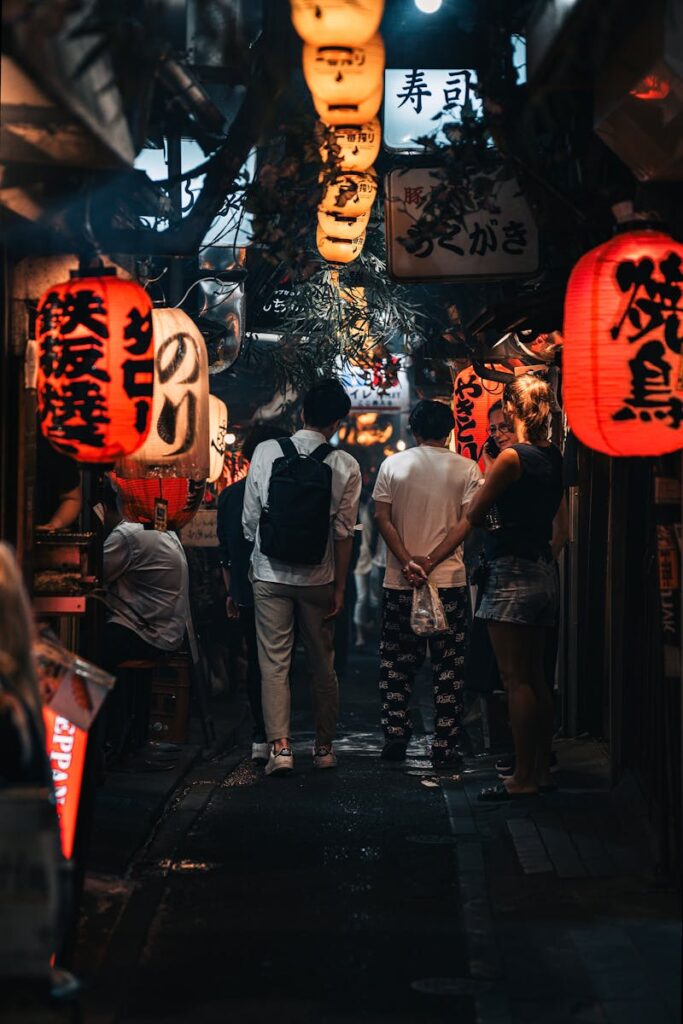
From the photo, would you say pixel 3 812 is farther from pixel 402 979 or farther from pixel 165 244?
pixel 165 244

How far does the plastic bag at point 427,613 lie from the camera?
12.8 meters

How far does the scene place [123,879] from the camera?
9.40 m

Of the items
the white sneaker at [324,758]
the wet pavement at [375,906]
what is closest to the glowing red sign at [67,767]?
the wet pavement at [375,906]

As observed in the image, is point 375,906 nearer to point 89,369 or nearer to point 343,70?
point 89,369

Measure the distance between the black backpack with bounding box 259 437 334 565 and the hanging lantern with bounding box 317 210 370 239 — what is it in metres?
2.64

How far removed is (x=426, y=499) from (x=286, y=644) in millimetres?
1738

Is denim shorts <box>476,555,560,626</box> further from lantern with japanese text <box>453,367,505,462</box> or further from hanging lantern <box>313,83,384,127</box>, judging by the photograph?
lantern with japanese text <box>453,367,505,462</box>

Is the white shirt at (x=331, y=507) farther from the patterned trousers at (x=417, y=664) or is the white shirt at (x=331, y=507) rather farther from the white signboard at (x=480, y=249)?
the white signboard at (x=480, y=249)

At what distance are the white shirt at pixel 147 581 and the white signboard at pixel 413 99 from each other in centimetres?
436

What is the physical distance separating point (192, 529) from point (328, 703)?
466 centimetres

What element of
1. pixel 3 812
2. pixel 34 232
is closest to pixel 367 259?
pixel 34 232

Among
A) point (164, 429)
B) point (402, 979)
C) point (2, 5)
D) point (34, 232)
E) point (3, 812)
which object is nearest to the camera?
point (3, 812)

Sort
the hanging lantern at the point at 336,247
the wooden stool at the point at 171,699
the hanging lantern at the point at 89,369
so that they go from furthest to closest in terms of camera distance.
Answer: the hanging lantern at the point at 336,247 → the wooden stool at the point at 171,699 → the hanging lantern at the point at 89,369

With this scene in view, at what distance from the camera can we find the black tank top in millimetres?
11141
